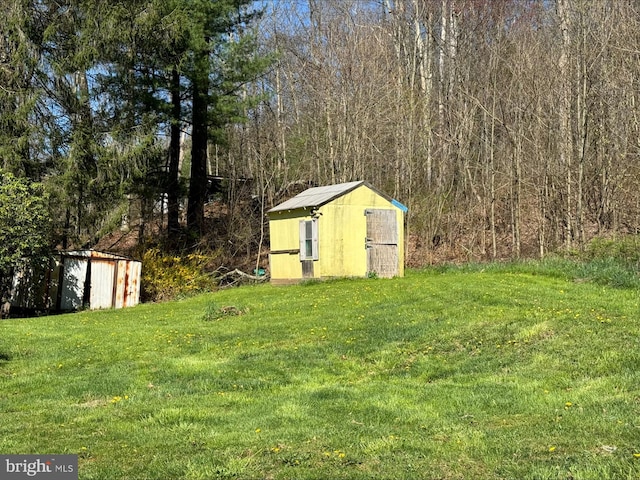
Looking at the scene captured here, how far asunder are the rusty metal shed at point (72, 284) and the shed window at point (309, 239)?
5715mm

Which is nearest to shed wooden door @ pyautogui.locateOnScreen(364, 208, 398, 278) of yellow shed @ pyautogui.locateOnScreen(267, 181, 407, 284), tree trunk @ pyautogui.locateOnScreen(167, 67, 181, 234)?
yellow shed @ pyautogui.locateOnScreen(267, 181, 407, 284)

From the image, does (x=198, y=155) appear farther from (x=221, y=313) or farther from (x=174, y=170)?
(x=221, y=313)

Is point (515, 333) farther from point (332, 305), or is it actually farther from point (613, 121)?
point (613, 121)

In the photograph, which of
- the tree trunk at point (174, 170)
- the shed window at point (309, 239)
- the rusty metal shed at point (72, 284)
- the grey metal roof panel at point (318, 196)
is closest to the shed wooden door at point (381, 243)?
the grey metal roof panel at point (318, 196)

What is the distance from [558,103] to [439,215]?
5987 mm

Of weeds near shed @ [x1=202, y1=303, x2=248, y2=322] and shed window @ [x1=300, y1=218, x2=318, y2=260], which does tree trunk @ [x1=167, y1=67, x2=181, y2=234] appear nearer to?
shed window @ [x1=300, y1=218, x2=318, y2=260]

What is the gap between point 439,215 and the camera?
25.5 meters

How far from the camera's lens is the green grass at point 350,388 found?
480 cm

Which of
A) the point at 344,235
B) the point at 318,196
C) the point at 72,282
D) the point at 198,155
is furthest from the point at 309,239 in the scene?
the point at 198,155

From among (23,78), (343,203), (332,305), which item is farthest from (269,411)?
(23,78)

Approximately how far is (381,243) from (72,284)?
9522 mm

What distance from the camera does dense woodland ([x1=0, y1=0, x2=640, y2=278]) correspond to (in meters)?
20.5

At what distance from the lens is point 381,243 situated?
19719 mm

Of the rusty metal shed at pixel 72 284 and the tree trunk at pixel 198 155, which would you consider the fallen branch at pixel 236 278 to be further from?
the rusty metal shed at pixel 72 284
